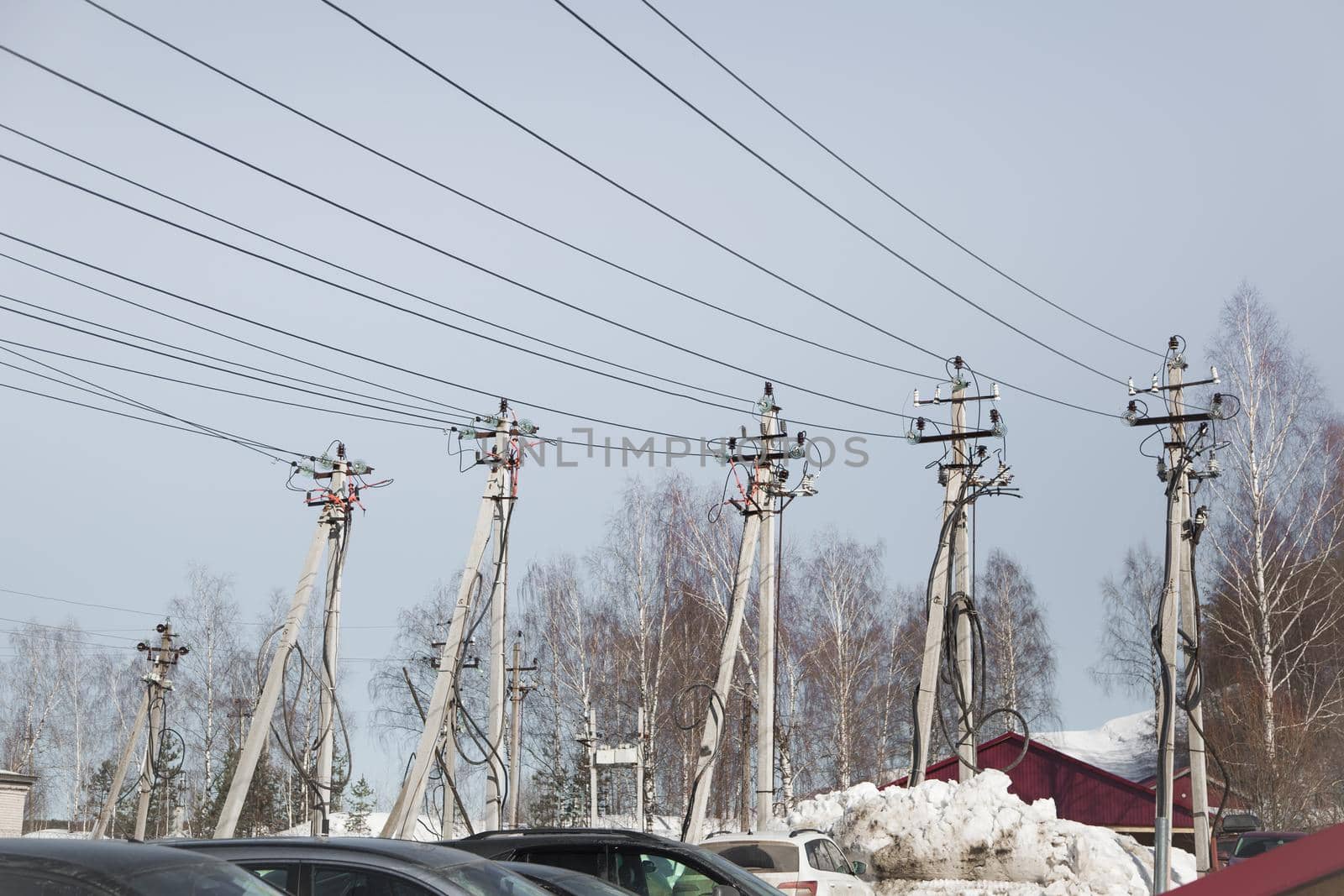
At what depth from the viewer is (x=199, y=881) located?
→ 5.49 meters

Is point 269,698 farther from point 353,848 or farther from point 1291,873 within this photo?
point 1291,873

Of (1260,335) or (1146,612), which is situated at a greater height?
(1260,335)

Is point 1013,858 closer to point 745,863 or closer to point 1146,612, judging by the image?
point 745,863

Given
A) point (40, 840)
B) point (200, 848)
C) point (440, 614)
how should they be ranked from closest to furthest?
point (40, 840) < point (200, 848) < point (440, 614)

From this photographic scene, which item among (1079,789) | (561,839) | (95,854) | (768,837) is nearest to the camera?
(95,854)

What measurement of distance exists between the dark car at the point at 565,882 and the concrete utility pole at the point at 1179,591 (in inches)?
634

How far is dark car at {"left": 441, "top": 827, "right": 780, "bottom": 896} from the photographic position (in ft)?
36.0

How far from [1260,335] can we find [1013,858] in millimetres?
23088

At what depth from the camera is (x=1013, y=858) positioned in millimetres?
22484

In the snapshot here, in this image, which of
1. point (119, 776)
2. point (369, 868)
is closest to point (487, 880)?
point (369, 868)

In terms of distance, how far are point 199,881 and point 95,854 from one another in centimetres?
43

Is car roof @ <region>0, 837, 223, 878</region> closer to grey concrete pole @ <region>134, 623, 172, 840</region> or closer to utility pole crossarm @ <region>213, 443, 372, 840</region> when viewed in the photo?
utility pole crossarm @ <region>213, 443, 372, 840</region>

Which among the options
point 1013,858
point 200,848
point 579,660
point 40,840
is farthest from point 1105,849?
point 579,660

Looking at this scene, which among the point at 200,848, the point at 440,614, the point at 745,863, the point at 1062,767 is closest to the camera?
the point at 200,848
